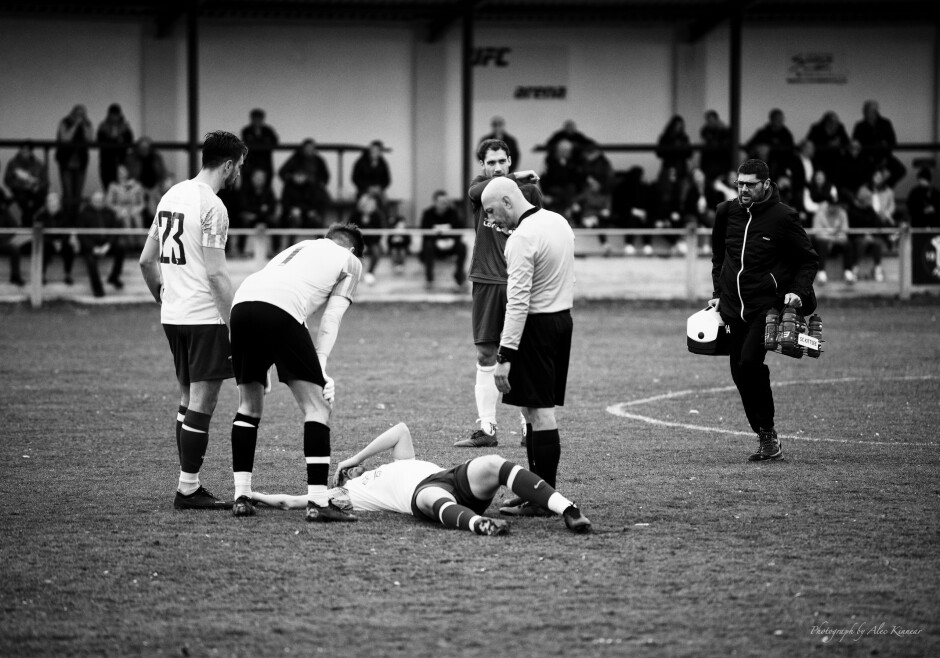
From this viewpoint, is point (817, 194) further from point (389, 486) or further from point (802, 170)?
point (389, 486)

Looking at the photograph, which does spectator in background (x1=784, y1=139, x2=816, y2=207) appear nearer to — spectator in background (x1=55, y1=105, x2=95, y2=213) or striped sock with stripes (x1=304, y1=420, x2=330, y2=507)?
spectator in background (x1=55, y1=105, x2=95, y2=213)

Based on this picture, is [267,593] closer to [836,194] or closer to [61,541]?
[61,541]

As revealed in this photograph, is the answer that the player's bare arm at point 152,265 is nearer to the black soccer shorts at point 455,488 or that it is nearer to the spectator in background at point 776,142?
the black soccer shorts at point 455,488

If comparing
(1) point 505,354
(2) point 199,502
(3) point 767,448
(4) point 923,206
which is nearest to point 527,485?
(1) point 505,354

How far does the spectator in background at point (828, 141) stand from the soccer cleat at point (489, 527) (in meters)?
18.5

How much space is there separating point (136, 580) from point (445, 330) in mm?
11589

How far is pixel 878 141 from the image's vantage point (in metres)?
24.1

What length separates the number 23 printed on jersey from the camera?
21.8 ft

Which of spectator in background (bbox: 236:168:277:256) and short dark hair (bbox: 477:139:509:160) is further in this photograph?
spectator in background (bbox: 236:168:277:256)

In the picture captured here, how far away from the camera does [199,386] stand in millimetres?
6758

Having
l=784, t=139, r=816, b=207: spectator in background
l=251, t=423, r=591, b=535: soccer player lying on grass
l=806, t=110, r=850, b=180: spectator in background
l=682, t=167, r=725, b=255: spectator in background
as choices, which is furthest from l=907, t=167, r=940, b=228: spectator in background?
l=251, t=423, r=591, b=535: soccer player lying on grass

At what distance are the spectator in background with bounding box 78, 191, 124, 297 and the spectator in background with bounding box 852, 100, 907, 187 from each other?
13.3m

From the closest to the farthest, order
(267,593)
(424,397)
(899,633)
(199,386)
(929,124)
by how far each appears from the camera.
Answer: (899,633) → (267,593) → (199,386) → (424,397) → (929,124)

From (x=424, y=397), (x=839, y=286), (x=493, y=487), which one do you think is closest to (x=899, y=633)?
(x=493, y=487)
